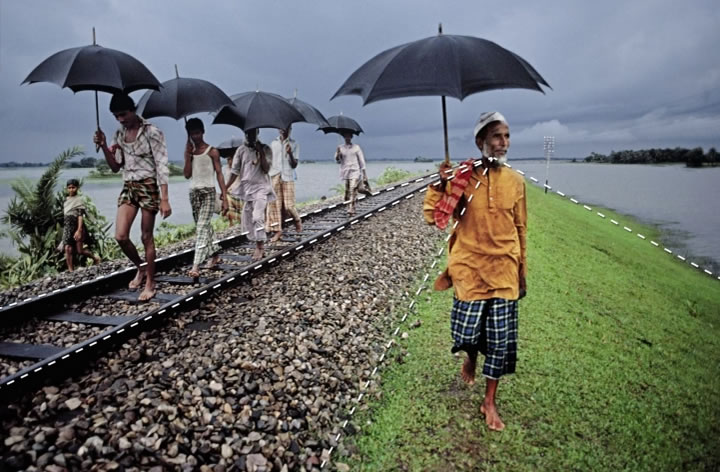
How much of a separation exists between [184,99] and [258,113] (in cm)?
117

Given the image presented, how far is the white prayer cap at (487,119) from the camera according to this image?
3225 millimetres

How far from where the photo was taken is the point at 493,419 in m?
3.55

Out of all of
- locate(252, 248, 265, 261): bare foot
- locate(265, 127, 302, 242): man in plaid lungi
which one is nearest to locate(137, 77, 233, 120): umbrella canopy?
locate(252, 248, 265, 261): bare foot

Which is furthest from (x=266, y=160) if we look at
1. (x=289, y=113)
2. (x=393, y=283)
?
(x=393, y=283)

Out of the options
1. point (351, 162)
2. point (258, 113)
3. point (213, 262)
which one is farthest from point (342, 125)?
point (213, 262)

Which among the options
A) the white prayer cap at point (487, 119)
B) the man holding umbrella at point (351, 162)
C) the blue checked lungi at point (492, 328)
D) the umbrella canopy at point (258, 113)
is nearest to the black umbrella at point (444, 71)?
the white prayer cap at point (487, 119)

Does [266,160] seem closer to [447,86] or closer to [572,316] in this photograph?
[447,86]

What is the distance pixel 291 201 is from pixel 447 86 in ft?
22.5

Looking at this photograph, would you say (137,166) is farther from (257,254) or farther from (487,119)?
(487,119)

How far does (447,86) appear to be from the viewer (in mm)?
3357

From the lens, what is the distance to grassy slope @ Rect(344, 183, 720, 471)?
10.9ft

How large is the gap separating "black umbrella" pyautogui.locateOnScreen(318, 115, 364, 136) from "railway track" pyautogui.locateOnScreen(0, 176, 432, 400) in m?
5.56

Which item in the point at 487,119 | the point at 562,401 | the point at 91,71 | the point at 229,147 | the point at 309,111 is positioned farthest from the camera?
the point at 229,147

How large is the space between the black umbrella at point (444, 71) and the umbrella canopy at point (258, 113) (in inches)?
152
